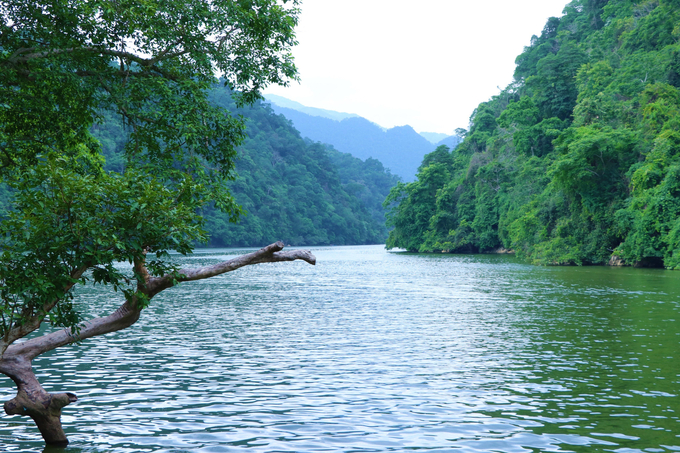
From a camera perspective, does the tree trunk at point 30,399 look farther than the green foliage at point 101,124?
Yes

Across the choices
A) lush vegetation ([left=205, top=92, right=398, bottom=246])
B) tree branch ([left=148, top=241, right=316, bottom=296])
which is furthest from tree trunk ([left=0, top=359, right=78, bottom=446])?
lush vegetation ([left=205, top=92, right=398, bottom=246])

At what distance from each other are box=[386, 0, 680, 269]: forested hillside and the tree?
42.4 m

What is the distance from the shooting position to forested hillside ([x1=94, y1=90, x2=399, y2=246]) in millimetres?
133000

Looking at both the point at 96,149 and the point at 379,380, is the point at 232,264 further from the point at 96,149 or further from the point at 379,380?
the point at 96,149

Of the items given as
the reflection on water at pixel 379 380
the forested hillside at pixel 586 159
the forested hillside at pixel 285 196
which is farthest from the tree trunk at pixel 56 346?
the forested hillside at pixel 285 196

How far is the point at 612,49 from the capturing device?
7781 centimetres

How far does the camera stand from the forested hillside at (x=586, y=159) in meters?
50.5

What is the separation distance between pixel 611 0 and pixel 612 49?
14612mm

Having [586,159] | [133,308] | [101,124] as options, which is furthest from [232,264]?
[586,159]

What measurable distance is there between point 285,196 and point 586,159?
101m

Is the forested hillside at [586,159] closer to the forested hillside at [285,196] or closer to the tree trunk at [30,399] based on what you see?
the forested hillside at [285,196]

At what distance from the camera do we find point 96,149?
1554 centimetres

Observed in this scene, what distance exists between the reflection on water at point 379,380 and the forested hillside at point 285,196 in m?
101

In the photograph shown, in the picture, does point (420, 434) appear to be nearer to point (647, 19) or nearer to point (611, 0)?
point (647, 19)
